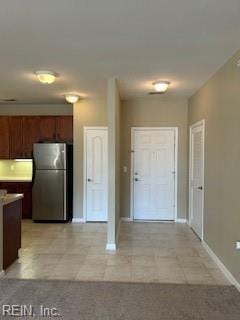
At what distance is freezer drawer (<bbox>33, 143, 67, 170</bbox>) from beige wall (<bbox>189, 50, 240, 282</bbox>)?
3.00m

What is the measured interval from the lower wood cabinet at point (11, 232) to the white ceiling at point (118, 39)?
1.86 m

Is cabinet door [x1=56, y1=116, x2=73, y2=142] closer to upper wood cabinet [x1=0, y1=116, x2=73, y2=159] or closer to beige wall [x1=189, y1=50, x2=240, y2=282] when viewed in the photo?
upper wood cabinet [x1=0, y1=116, x2=73, y2=159]

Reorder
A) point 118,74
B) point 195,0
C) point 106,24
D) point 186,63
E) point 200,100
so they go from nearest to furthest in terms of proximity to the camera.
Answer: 1. point 195,0
2. point 106,24
3. point 186,63
4. point 118,74
5. point 200,100

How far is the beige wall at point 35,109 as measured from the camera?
7.22 meters

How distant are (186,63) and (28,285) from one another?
3.23 m

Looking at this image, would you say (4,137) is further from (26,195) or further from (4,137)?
(26,195)

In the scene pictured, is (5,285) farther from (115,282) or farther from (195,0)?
(195,0)

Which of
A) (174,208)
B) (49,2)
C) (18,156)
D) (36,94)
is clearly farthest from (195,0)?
(18,156)

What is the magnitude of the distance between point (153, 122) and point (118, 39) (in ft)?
11.9

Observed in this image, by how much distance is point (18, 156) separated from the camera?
6887mm

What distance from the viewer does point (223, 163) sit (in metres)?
3.95

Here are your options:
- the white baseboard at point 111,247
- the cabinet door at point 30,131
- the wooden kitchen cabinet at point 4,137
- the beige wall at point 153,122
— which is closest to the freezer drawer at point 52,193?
the cabinet door at point 30,131

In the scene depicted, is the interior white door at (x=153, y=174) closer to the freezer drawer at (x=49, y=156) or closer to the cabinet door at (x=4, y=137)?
the freezer drawer at (x=49, y=156)

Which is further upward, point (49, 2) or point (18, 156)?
point (49, 2)
